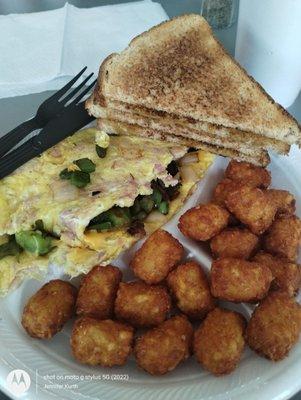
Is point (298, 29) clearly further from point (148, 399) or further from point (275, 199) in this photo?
point (148, 399)

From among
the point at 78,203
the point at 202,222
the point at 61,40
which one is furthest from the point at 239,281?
the point at 61,40

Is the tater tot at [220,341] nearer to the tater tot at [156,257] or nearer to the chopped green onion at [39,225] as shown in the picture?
the tater tot at [156,257]

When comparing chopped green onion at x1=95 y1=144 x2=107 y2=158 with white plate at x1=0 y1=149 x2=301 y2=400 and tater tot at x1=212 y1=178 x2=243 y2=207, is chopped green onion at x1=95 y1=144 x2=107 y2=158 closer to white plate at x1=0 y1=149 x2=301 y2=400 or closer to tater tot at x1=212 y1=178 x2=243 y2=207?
tater tot at x1=212 y1=178 x2=243 y2=207

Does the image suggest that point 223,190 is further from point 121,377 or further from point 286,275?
point 121,377

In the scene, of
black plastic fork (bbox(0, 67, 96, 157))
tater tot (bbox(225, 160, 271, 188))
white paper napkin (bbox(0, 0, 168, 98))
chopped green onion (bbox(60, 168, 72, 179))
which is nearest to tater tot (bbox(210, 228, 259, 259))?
tater tot (bbox(225, 160, 271, 188))

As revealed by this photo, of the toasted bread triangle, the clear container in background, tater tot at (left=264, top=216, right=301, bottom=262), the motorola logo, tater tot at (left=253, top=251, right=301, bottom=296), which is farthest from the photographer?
the clear container in background

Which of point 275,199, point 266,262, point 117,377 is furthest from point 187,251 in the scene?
point 117,377

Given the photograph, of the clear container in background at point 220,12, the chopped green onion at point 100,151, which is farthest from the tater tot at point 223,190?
the clear container in background at point 220,12
